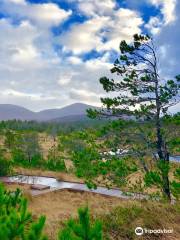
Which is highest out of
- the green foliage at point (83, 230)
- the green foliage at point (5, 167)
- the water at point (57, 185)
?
the green foliage at point (83, 230)

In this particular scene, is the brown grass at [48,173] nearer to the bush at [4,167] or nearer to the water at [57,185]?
the water at [57,185]

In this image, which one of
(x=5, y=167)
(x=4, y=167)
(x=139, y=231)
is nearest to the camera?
(x=139, y=231)

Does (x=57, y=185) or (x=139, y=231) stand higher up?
(x=139, y=231)

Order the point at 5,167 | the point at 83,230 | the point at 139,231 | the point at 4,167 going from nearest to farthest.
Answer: the point at 83,230 < the point at 139,231 < the point at 4,167 < the point at 5,167

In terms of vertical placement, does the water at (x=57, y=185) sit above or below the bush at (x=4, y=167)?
below

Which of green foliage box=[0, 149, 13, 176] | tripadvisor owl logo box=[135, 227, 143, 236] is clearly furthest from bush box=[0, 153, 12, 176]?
tripadvisor owl logo box=[135, 227, 143, 236]

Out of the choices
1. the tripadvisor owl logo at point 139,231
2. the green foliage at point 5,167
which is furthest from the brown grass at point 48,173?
the tripadvisor owl logo at point 139,231

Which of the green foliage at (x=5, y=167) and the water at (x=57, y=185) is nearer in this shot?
the water at (x=57, y=185)

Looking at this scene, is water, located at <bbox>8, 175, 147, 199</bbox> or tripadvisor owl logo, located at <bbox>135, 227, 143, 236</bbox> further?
→ water, located at <bbox>8, 175, 147, 199</bbox>

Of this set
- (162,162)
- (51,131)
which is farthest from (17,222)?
(51,131)

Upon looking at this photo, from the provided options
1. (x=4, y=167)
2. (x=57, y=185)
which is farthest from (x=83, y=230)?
(x=4, y=167)

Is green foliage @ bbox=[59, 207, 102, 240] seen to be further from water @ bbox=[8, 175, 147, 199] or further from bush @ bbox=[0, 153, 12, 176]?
bush @ bbox=[0, 153, 12, 176]

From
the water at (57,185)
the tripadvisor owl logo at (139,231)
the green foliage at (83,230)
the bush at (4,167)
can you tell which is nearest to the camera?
Result: the green foliage at (83,230)

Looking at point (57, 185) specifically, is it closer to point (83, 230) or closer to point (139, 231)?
point (139, 231)
